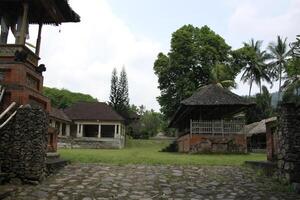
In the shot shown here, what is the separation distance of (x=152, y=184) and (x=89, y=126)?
103 ft

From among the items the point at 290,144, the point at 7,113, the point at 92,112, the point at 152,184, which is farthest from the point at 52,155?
the point at 92,112

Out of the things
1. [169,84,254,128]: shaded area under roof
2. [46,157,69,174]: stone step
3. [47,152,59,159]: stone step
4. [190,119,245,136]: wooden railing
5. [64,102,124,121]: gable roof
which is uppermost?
[64,102,124,121]: gable roof

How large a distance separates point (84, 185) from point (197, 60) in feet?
104

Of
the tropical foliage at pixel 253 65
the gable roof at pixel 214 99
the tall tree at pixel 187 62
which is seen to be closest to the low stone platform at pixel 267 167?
the gable roof at pixel 214 99

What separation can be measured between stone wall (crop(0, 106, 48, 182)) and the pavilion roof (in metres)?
3.48

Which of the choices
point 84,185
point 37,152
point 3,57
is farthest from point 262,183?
point 3,57

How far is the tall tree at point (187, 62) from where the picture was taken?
39.7 metres

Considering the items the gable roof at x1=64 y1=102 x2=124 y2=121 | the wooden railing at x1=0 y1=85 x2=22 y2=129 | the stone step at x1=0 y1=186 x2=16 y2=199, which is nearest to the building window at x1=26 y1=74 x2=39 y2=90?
the wooden railing at x1=0 y1=85 x2=22 y2=129

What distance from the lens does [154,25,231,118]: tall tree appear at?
3966 cm

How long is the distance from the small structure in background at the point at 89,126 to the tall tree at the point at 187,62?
20.9ft

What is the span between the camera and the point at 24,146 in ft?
32.2

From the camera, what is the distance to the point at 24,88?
34.9 ft

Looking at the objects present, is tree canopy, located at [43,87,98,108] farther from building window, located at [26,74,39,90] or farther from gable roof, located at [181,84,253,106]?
building window, located at [26,74,39,90]

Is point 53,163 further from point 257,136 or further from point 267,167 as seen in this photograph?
point 257,136
